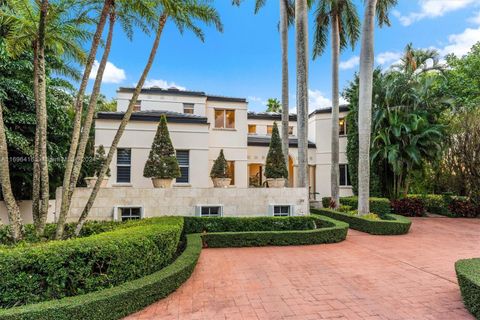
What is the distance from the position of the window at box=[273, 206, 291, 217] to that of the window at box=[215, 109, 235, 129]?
26.3ft

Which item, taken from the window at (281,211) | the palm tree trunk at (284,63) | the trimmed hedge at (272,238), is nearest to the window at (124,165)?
the trimmed hedge at (272,238)

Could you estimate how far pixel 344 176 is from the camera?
806 inches

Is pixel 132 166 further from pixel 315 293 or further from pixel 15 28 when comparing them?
pixel 315 293

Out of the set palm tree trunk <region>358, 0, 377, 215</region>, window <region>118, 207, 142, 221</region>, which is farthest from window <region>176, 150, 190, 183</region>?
palm tree trunk <region>358, 0, 377, 215</region>

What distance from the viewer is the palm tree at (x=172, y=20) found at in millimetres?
7037

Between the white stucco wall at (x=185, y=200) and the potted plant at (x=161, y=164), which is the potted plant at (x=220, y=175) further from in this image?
the potted plant at (x=161, y=164)

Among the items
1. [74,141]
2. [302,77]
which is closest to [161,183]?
[74,141]

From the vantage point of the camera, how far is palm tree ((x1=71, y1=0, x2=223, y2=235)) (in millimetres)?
7037

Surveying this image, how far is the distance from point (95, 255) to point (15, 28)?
20.6ft

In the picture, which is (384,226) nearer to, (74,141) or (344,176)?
(344,176)

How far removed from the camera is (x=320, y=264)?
747 centimetres

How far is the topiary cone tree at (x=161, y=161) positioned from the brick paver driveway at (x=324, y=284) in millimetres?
3413

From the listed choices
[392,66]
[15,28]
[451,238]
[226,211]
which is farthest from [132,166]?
[392,66]

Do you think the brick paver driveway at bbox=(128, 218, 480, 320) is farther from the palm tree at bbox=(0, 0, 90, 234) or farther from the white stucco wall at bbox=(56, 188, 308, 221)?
the palm tree at bbox=(0, 0, 90, 234)
